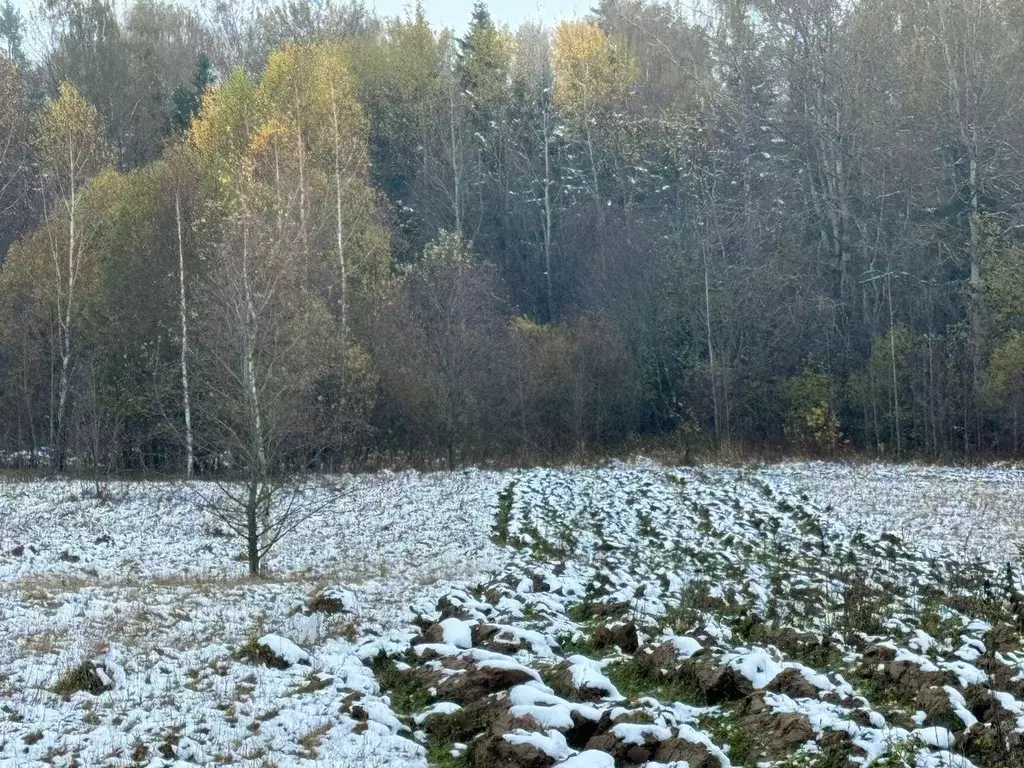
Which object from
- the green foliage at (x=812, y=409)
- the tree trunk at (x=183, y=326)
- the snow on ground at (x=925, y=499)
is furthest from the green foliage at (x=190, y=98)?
the snow on ground at (x=925, y=499)

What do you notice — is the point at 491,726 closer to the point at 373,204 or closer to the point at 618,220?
the point at 373,204

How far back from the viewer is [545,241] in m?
50.9

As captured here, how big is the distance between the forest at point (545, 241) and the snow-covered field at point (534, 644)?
29.6 feet

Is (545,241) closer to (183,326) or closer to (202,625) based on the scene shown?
(183,326)

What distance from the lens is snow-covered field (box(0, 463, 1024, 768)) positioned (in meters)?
7.57

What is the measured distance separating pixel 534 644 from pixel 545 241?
137ft

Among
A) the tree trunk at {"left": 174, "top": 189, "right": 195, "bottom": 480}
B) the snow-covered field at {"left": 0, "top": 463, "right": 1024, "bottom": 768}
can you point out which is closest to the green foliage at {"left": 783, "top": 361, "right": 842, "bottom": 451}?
the snow-covered field at {"left": 0, "top": 463, "right": 1024, "bottom": 768}

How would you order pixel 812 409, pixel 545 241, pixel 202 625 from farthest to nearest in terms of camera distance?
pixel 545 241 → pixel 812 409 → pixel 202 625

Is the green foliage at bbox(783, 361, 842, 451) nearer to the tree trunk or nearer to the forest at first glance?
the forest

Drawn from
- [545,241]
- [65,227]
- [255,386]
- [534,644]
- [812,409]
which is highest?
[545,241]

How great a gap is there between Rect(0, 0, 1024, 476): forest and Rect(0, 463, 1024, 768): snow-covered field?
29.6 ft

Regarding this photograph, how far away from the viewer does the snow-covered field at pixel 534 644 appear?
24.8 feet

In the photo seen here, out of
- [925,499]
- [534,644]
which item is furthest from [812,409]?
[534,644]

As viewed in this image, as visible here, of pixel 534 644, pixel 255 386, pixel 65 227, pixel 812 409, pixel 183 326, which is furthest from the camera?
pixel 812 409
